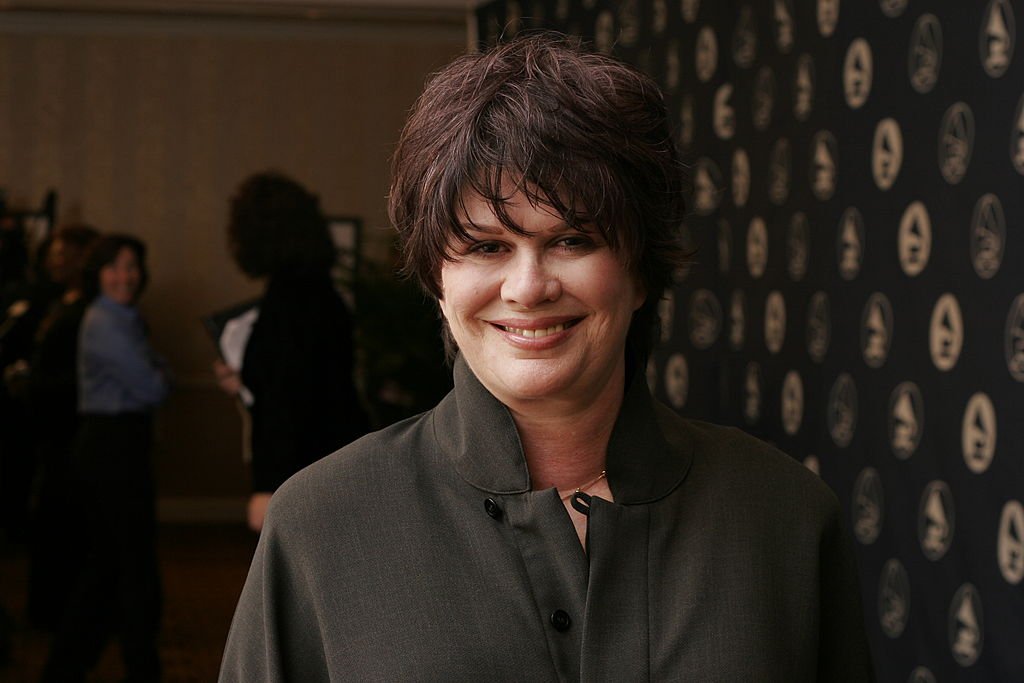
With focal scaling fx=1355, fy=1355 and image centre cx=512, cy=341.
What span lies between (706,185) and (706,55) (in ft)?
1.33

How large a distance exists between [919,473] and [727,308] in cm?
114

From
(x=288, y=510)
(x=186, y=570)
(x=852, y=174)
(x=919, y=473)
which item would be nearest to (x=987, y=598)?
(x=919, y=473)

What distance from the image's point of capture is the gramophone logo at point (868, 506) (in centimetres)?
327

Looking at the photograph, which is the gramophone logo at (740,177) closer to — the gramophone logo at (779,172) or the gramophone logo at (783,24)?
the gramophone logo at (779,172)

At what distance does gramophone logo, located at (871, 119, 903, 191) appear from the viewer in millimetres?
3162

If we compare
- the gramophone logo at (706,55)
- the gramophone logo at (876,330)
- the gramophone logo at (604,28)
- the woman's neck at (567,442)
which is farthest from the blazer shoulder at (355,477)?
the gramophone logo at (604,28)

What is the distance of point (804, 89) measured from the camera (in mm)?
3621

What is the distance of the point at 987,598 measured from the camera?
9.32ft

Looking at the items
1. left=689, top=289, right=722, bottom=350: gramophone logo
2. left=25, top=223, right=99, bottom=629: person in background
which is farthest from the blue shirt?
left=689, top=289, right=722, bottom=350: gramophone logo

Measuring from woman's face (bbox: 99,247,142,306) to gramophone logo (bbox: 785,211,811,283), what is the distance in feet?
8.25

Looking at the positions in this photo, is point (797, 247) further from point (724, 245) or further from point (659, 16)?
point (659, 16)

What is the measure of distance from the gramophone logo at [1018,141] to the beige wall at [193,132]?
640 cm

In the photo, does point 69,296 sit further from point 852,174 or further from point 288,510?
point 288,510

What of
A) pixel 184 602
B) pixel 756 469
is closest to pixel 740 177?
pixel 756 469
